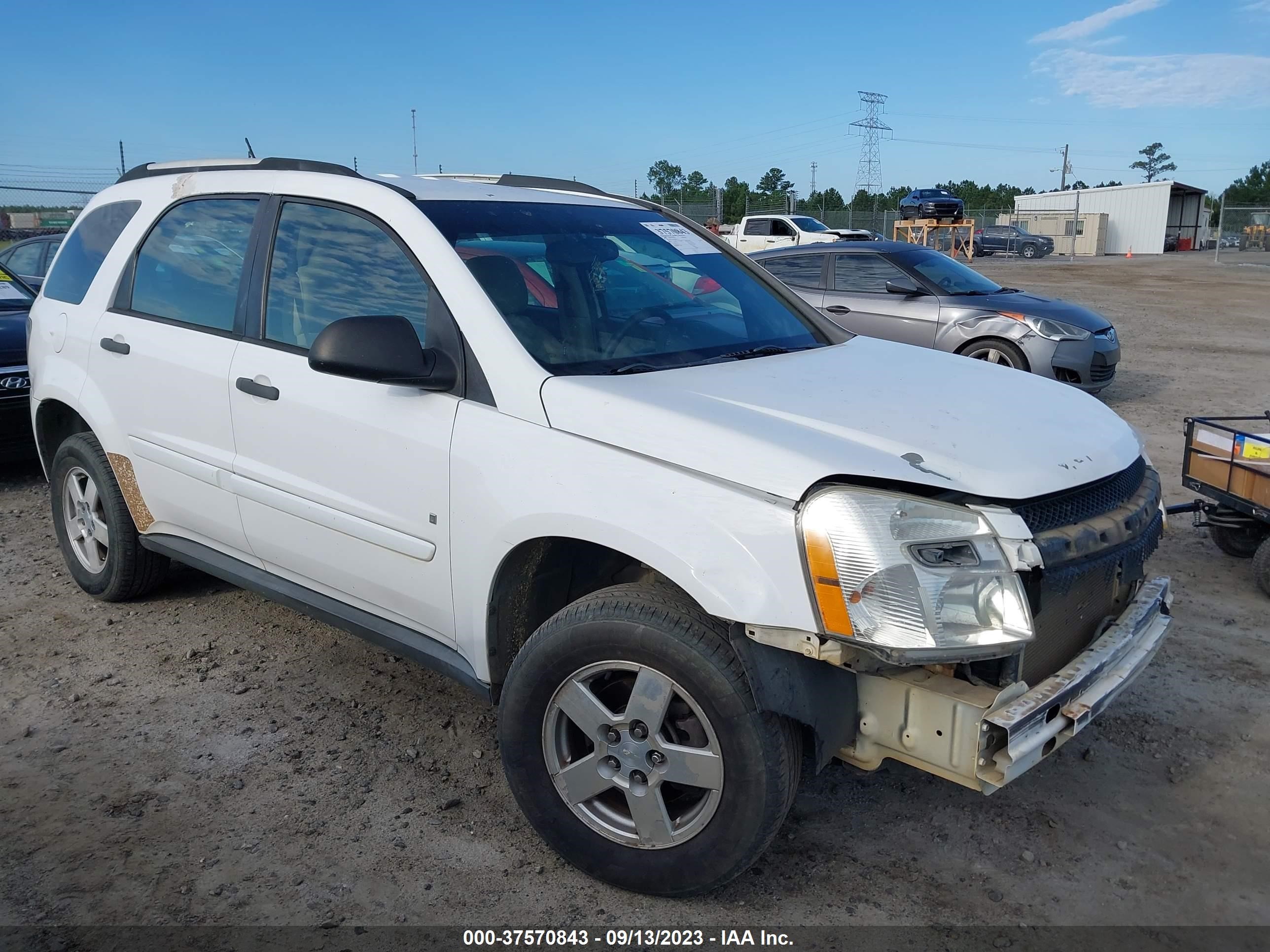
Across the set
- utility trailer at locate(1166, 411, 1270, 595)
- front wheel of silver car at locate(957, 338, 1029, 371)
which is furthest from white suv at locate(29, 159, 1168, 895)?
front wheel of silver car at locate(957, 338, 1029, 371)

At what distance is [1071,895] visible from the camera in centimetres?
279

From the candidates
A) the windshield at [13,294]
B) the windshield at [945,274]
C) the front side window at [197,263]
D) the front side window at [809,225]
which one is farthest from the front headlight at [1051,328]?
the front side window at [809,225]

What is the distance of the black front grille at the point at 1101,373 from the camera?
9516mm

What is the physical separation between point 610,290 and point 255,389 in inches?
50.1

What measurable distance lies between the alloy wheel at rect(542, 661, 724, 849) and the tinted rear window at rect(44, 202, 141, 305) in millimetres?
3117

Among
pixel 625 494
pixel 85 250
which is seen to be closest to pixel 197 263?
pixel 85 250

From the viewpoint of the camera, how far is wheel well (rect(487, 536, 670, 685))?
114 inches

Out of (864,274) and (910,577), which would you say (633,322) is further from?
(864,274)

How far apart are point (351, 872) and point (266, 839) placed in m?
0.33

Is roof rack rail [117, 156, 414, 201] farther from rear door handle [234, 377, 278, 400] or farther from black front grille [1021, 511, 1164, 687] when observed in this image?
black front grille [1021, 511, 1164, 687]

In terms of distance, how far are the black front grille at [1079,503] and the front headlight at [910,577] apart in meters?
0.21

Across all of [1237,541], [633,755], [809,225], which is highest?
[809,225]

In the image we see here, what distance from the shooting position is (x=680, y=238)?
3986 mm

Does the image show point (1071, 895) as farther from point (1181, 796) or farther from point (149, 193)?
point (149, 193)
